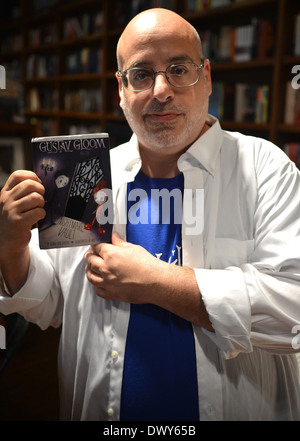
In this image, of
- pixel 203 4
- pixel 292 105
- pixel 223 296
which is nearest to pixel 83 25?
pixel 203 4

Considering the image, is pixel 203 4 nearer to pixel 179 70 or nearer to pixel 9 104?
pixel 9 104

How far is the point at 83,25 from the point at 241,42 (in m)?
2.05

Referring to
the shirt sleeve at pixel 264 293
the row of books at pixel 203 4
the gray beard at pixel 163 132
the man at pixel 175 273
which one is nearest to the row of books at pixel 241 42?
the row of books at pixel 203 4

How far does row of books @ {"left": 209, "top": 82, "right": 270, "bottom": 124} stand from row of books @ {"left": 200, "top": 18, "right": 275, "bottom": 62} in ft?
0.61

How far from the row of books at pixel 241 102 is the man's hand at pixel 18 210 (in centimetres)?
199

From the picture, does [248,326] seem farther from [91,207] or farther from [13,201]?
[13,201]

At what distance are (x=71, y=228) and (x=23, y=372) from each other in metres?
1.52

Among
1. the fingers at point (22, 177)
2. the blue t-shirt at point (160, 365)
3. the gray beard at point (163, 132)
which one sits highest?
the gray beard at point (163, 132)

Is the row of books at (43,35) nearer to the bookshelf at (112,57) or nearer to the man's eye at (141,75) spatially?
the bookshelf at (112,57)

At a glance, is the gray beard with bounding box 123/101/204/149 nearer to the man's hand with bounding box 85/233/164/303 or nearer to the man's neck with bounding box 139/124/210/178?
the man's neck with bounding box 139/124/210/178

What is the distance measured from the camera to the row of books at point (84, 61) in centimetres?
378

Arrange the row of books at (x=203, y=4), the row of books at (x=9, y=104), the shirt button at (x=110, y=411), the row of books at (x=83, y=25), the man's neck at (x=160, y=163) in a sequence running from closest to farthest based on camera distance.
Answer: the shirt button at (x=110, y=411)
the man's neck at (x=160, y=163)
the row of books at (x=9, y=104)
the row of books at (x=203, y=4)
the row of books at (x=83, y=25)

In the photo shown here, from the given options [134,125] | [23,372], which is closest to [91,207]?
[134,125]

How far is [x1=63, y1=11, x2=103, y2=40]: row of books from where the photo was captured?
372 cm
